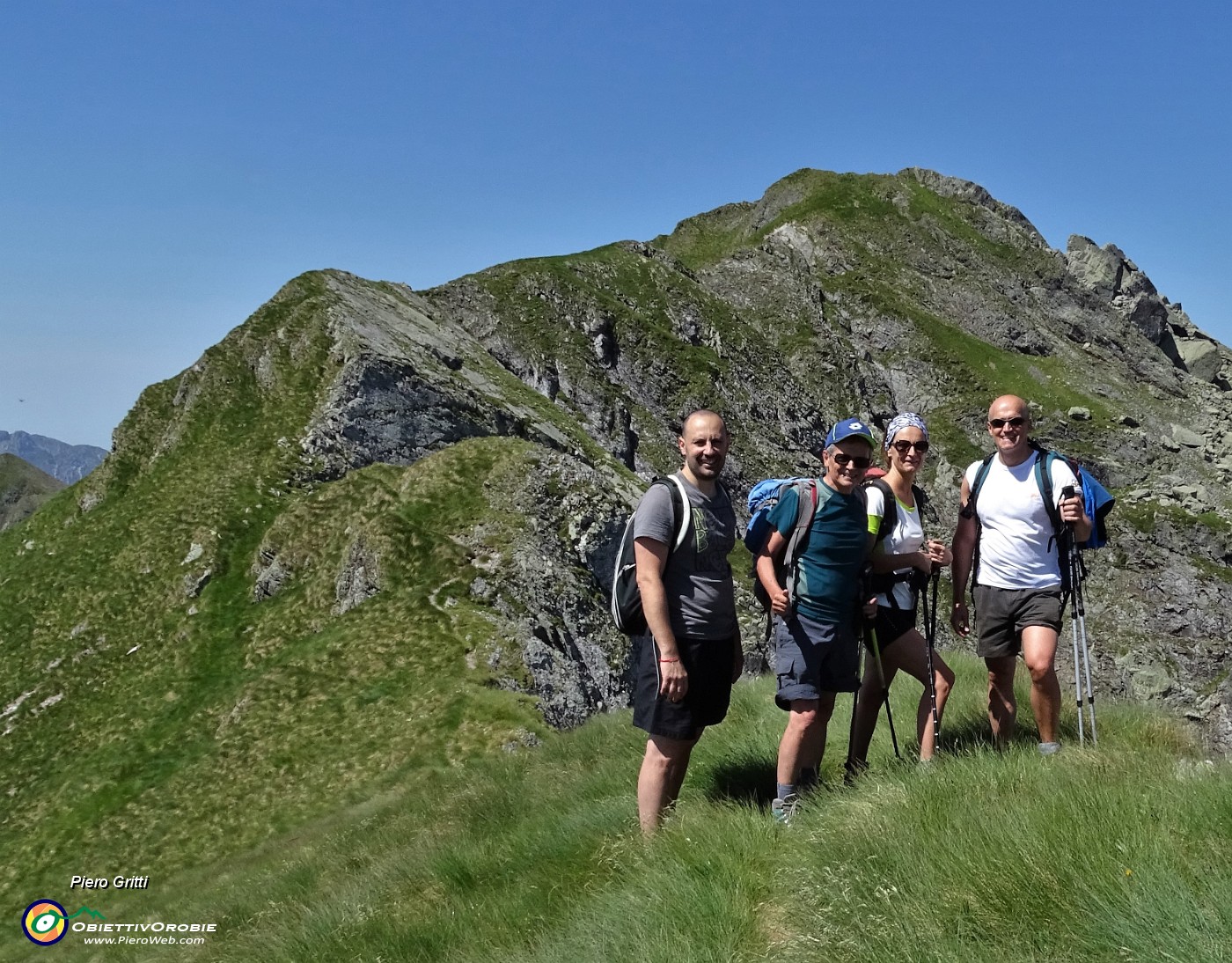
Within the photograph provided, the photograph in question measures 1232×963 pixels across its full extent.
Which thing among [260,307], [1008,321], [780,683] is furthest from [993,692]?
[1008,321]

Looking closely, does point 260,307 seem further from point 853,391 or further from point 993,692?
point 853,391

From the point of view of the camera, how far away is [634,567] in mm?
5875

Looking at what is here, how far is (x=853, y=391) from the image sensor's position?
3012 inches

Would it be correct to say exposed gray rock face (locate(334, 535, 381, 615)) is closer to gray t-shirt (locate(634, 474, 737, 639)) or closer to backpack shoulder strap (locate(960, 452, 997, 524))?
gray t-shirt (locate(634, 474, 737, 639))

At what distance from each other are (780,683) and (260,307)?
38234 millimetres

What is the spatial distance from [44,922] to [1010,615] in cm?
1900

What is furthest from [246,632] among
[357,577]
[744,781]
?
[744,781]

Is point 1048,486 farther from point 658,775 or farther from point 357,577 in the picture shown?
point 357,577

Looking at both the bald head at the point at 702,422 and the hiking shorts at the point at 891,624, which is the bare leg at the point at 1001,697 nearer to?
the hiking shorts at the point at 891,624

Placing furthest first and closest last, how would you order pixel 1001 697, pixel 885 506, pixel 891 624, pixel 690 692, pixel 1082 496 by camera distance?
pixel 1001 697
pixel 891 624
pixel 885 506
pixel 1082 496
pixel 690 692

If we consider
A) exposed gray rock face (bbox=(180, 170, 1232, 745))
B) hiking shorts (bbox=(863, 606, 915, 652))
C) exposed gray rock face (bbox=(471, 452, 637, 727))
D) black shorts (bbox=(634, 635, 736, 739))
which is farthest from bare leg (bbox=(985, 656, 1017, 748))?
exposed gray rock face (bbox=(180, 170, 1232, 745))

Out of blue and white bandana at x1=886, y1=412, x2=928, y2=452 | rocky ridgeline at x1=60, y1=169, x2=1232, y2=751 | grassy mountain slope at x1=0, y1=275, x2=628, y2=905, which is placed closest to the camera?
blue and white bandana at x1=886, y1=412, x2=928, y2=452

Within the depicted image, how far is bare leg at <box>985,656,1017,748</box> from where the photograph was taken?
22.1ft

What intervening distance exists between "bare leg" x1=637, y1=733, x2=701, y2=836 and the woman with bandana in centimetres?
172
